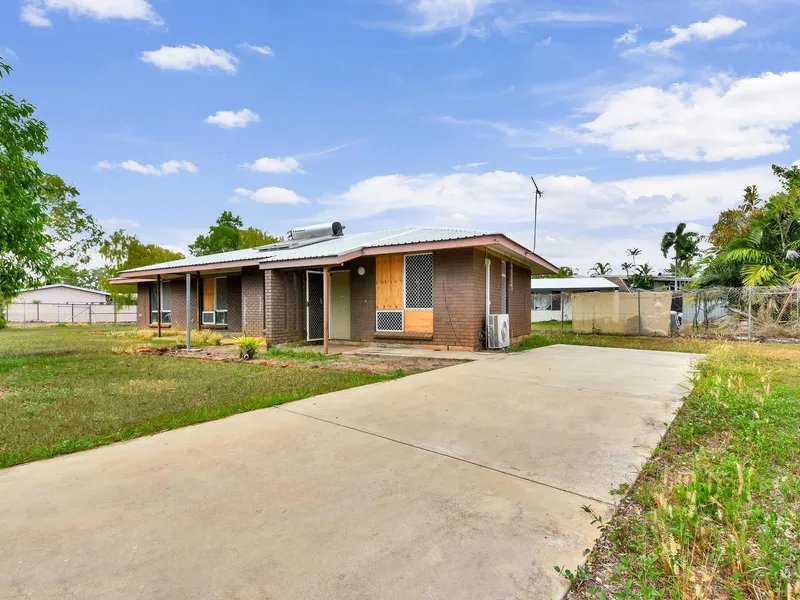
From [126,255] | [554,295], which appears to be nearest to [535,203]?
[554,295]

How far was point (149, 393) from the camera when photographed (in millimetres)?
5543

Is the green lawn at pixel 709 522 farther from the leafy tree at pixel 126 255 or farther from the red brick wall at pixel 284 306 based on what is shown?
the leafy tree at pixel 126 255

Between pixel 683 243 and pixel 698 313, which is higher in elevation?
pixel 683 243

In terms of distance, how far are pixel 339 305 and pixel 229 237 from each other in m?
24.5

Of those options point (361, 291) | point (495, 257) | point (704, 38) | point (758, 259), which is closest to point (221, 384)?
point (361, 291)

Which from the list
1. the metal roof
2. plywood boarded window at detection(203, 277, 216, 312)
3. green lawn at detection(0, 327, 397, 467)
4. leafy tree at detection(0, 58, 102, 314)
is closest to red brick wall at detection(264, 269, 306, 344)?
green lawn at detection(0, 327, 397, 467)

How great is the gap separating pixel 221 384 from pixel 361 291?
6.22 m

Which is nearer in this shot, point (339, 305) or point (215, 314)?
point (339, 305)

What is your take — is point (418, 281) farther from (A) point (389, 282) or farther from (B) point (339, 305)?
(B) point (339, 305)

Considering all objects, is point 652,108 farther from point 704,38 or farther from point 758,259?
point 758,259

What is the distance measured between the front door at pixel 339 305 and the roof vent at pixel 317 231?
9.67ft

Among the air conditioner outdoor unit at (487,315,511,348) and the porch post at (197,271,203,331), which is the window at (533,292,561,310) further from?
the porch post at (197,271,203,331)

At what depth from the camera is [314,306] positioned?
41.3 ft

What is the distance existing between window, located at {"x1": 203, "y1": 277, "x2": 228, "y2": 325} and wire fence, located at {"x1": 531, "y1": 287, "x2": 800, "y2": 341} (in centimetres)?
1475
